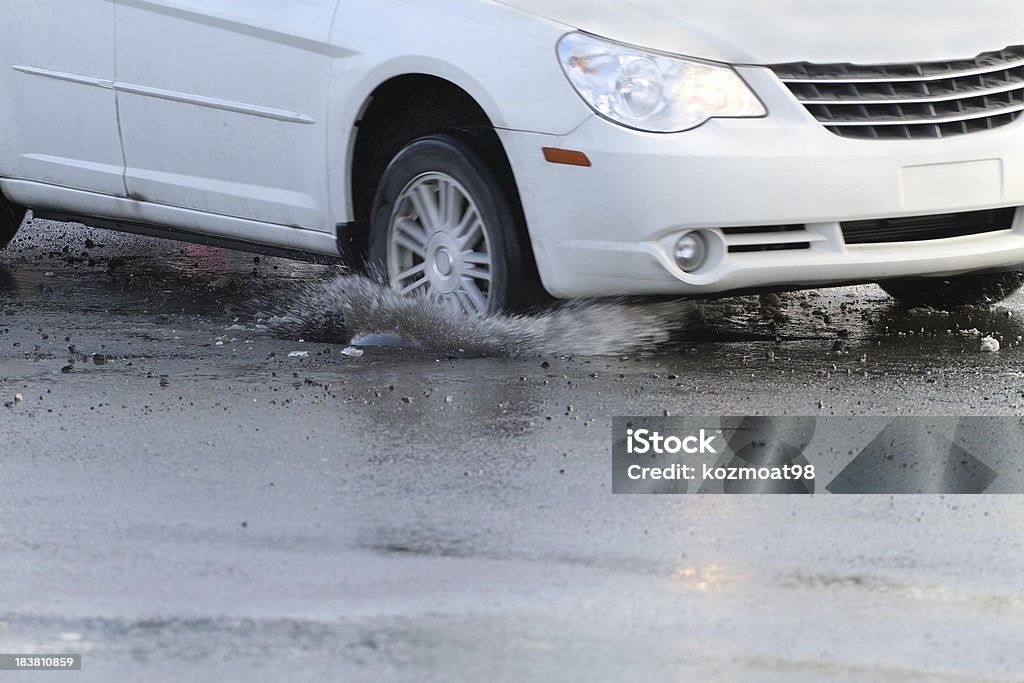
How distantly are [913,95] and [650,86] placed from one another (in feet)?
2.86

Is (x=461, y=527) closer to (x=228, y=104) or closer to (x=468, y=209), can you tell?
(x=468, y=209)

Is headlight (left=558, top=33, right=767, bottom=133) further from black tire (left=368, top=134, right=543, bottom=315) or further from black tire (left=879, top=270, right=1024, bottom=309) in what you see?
black tire (left=879, top=270, right=1024, bottom=309)

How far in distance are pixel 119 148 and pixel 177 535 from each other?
3560 millimetres

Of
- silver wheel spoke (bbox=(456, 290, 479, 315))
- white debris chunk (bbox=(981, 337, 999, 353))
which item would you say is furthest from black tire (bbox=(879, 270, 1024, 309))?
silver wheel spoke (bbox=(456, 290, 479, 315))

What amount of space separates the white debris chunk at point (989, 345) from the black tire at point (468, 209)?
155cm

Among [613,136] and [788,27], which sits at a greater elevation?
[788,27]

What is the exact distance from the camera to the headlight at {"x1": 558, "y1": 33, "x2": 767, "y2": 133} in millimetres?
5812

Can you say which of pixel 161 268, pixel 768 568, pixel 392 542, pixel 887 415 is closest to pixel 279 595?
pixel 392 542

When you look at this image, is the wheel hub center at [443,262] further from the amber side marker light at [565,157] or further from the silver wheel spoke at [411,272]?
the amber side marker light at [565,157]

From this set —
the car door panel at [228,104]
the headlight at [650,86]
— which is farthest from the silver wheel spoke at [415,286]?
the headlight at [650,86]

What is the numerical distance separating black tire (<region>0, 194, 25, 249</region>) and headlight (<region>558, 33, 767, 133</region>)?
3404mm

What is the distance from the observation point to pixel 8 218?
8.57 metres

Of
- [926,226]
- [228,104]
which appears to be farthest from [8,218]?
[926,226]

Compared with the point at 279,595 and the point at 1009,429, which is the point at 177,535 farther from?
the point at 1009,429
